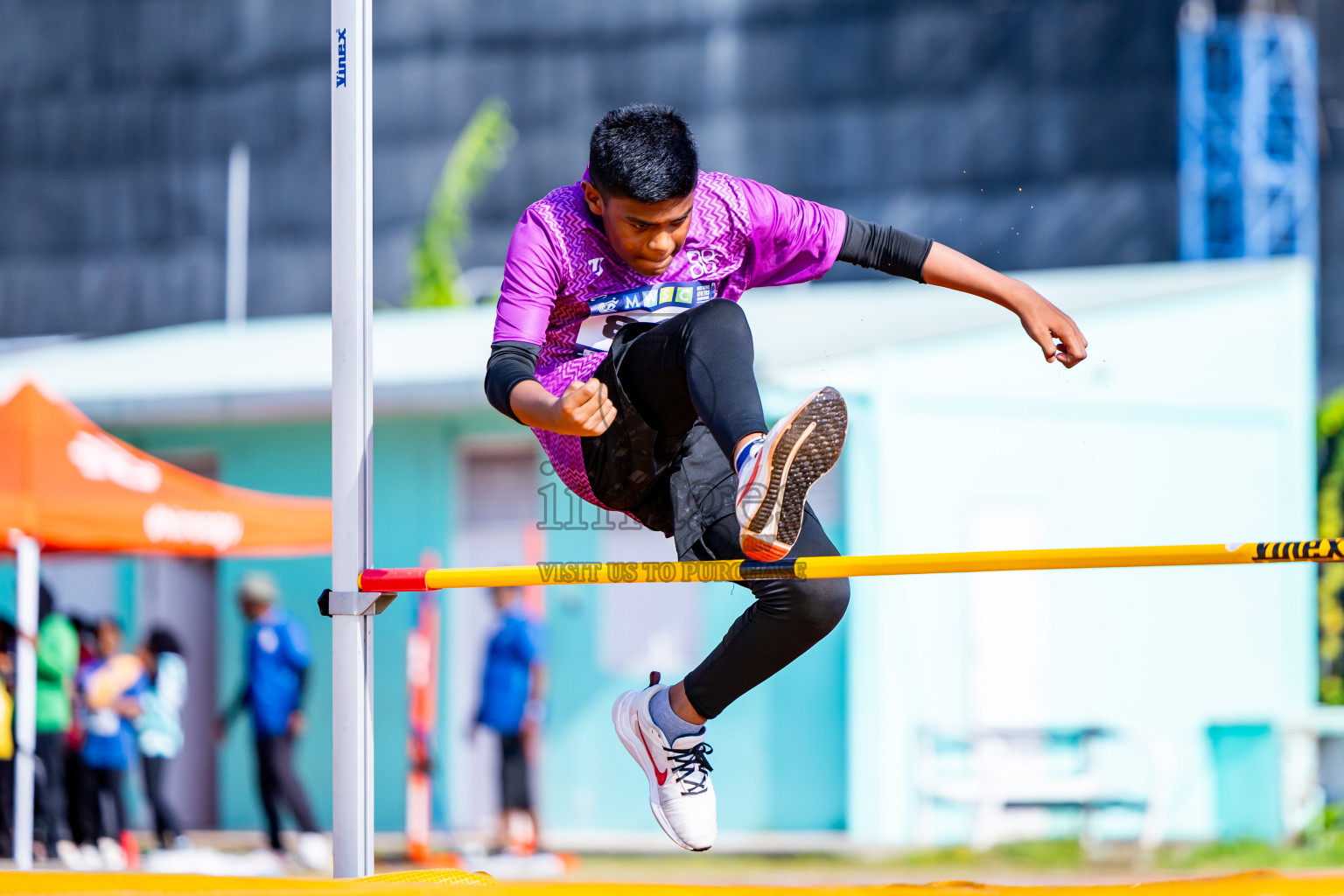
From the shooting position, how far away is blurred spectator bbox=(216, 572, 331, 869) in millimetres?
8766

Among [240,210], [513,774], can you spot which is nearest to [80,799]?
[513,774]

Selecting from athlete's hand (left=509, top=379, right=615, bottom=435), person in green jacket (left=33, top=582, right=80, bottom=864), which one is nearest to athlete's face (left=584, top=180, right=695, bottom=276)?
athlete's hand (left=509, top=379, right=615, bottom=435)

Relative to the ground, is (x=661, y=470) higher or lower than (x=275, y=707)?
higher

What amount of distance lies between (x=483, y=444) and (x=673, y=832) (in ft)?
25.1

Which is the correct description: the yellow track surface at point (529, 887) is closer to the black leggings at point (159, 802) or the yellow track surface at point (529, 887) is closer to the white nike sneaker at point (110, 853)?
the white nike sneaker at point (110, 853)

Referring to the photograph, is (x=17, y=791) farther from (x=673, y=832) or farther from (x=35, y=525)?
(x=673, y=832)

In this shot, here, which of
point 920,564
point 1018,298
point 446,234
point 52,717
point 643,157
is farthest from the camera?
point 446,234

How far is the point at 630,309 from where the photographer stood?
11.4 ft

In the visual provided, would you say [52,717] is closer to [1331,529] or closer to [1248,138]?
[1331,529]

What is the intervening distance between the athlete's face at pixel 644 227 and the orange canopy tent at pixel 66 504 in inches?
187

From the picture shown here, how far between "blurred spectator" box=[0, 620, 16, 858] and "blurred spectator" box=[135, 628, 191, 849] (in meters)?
0.70

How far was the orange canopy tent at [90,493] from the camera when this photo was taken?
726 centimetres

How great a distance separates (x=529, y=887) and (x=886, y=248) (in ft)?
5.20

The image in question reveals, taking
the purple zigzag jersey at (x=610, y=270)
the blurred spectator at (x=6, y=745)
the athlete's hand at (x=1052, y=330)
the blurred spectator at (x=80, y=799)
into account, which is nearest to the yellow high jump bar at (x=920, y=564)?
the purple zigzag jersey at (x=610, y=270)
